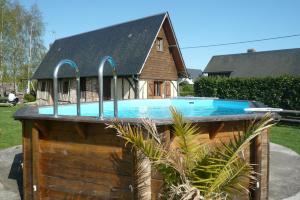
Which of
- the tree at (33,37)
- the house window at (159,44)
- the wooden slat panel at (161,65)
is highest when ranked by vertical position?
the tree at (33,37)

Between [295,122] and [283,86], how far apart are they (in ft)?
9.59

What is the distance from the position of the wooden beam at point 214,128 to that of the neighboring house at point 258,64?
111ft

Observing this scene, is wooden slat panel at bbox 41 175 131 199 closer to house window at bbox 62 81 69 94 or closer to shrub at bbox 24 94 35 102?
house window at bbox 62 81 69 94

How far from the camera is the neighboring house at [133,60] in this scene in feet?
79.6

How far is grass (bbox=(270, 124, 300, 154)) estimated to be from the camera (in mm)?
11536

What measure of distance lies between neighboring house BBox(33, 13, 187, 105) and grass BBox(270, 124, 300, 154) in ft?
35.6

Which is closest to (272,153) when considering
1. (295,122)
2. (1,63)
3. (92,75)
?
(295,122)

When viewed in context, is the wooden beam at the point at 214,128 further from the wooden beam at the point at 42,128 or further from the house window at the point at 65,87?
the house window at the point at 65,87

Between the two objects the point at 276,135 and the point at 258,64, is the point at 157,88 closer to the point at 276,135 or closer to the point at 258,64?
the point at 276,135

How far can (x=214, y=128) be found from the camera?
517cm

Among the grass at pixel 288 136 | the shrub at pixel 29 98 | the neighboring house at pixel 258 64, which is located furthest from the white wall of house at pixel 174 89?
the shrub at pixel 29 98

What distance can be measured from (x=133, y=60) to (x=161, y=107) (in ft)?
29.3

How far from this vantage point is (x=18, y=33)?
1727 inches

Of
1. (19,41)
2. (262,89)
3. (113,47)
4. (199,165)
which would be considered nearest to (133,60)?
(113,47)
